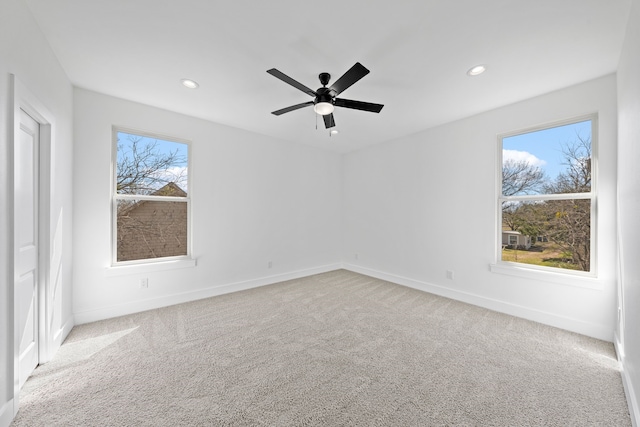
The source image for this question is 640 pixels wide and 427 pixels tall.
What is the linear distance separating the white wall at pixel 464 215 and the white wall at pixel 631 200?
50cm

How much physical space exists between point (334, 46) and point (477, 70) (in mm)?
1420

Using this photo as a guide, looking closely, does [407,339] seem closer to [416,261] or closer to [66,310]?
[416,261]

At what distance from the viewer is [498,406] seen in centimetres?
169

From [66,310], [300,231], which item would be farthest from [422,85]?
[66,310]

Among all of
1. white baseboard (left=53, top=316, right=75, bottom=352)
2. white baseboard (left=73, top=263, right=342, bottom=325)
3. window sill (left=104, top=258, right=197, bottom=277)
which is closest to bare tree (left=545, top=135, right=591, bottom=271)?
white baseboard (left=73, top=263, right=342, bottom=325)

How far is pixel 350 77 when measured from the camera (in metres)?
2.03

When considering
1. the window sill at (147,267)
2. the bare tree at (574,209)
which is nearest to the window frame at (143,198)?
the window sill at (147,267)

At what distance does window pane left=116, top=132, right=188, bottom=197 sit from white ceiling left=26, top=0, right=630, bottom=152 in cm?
56

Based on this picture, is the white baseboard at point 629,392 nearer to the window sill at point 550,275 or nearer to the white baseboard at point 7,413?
the window sill at point 550,275

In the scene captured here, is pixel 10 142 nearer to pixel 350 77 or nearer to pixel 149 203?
pixel 149 203

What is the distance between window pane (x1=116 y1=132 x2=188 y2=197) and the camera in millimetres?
3232

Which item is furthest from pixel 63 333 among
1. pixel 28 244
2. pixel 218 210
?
pixel 218 210

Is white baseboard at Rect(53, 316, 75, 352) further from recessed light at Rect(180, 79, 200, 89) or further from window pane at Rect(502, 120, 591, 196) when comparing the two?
window pane at Rect(502, 120, 591, 196)

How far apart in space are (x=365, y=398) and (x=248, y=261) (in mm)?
2948
